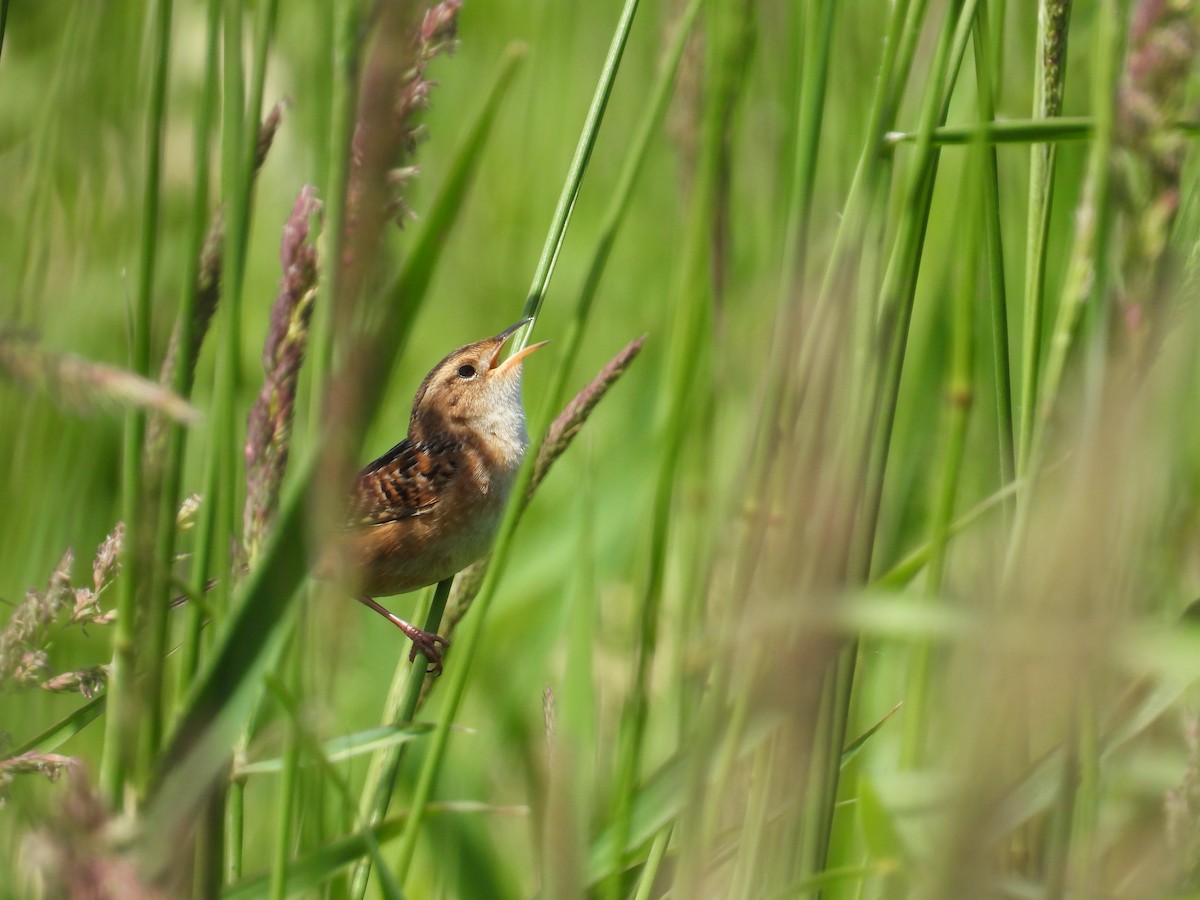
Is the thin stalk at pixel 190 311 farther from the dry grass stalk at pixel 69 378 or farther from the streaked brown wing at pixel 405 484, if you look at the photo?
the streaked brown wing at pixel 405 484

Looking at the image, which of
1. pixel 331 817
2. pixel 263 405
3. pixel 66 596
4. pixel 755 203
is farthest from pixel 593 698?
pixel 755 203

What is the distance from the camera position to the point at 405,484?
328 cm

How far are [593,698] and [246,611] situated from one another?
451 mm

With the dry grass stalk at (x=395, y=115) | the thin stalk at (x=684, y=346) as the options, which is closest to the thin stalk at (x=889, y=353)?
the thin stalk at (x=684, y=346)

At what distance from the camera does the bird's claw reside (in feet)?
7.75

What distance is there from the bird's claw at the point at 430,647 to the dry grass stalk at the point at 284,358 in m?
0.95

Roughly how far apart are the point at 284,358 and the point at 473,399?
2.24 m

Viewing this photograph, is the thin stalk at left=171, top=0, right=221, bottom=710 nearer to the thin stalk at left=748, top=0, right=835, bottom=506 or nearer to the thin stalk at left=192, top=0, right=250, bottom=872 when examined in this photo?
the thin stalk at left=192, top=0, right=250, bottom=872

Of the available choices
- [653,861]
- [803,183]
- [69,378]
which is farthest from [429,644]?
[69,378]

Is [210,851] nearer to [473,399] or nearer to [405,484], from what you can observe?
[405,484]

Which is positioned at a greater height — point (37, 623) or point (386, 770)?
point (37, 623)

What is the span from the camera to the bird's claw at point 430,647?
7.75 feet

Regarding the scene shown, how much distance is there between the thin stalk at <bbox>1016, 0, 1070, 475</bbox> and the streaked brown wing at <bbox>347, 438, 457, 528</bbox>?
1.89 m

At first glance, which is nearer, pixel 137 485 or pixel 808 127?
pixel 137 485
